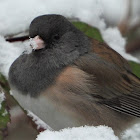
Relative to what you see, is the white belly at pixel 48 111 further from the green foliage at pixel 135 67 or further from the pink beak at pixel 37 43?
the green foliage at pixel 135 67

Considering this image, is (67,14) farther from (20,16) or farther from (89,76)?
(89,76)

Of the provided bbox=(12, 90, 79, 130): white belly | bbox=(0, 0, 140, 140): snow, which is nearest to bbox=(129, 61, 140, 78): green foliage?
bbox=(0, 0, 140, 140): snow

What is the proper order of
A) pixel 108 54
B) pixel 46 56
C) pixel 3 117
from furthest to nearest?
pixel 108 54
pixel 46 56
pixel 3 117

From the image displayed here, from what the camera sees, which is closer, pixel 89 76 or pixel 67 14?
pixel 89 76

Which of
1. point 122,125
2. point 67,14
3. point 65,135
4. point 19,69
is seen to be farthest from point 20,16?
point 65,135

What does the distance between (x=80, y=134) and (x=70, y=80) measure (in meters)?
0.62

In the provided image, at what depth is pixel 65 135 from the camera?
1433 mm

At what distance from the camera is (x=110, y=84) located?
2182mm

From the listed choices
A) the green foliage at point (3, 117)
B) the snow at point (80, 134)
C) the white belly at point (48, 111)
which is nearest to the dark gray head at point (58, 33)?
the white belly at point (48, 111)

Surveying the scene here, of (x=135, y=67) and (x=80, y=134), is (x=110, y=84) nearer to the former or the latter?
(x=135, y=67)

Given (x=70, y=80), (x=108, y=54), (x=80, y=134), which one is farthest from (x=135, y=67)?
(x=80, y=134)

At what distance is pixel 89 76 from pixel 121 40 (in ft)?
2.09

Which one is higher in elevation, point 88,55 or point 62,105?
point 88,55

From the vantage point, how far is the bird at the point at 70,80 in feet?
6.59
